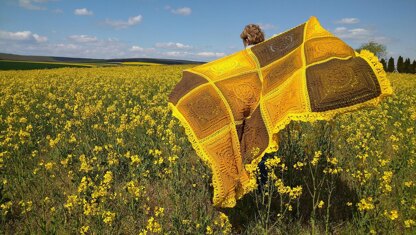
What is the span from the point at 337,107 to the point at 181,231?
79.2 inches

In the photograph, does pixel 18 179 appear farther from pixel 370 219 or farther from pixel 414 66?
pixel 414 66

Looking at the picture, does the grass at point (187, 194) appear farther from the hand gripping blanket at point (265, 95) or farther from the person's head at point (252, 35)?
the person's head at point (252, 35)

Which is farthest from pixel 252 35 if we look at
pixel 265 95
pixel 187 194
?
pixel 187 194

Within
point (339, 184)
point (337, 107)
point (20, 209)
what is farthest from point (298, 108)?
point (20, 209)

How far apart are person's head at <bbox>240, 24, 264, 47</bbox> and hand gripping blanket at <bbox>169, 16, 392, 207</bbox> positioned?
0.87 feet

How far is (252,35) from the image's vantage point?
4.20 metres

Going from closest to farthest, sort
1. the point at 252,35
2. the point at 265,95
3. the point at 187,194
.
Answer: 1. the point at 265,95
2. the point at 252,35
3. the point at 187,194

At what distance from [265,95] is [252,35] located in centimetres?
96

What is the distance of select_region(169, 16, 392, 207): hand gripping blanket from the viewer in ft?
10.7

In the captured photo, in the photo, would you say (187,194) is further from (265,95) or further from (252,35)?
(252,35)

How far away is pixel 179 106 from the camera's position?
12.6 feet

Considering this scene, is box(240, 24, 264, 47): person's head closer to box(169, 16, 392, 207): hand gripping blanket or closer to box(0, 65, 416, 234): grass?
box(169, 16, 392, 207): hand gripping blanket

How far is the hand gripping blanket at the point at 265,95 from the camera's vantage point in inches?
128

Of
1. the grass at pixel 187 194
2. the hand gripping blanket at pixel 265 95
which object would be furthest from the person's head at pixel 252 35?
the grass at pixel 187 194
